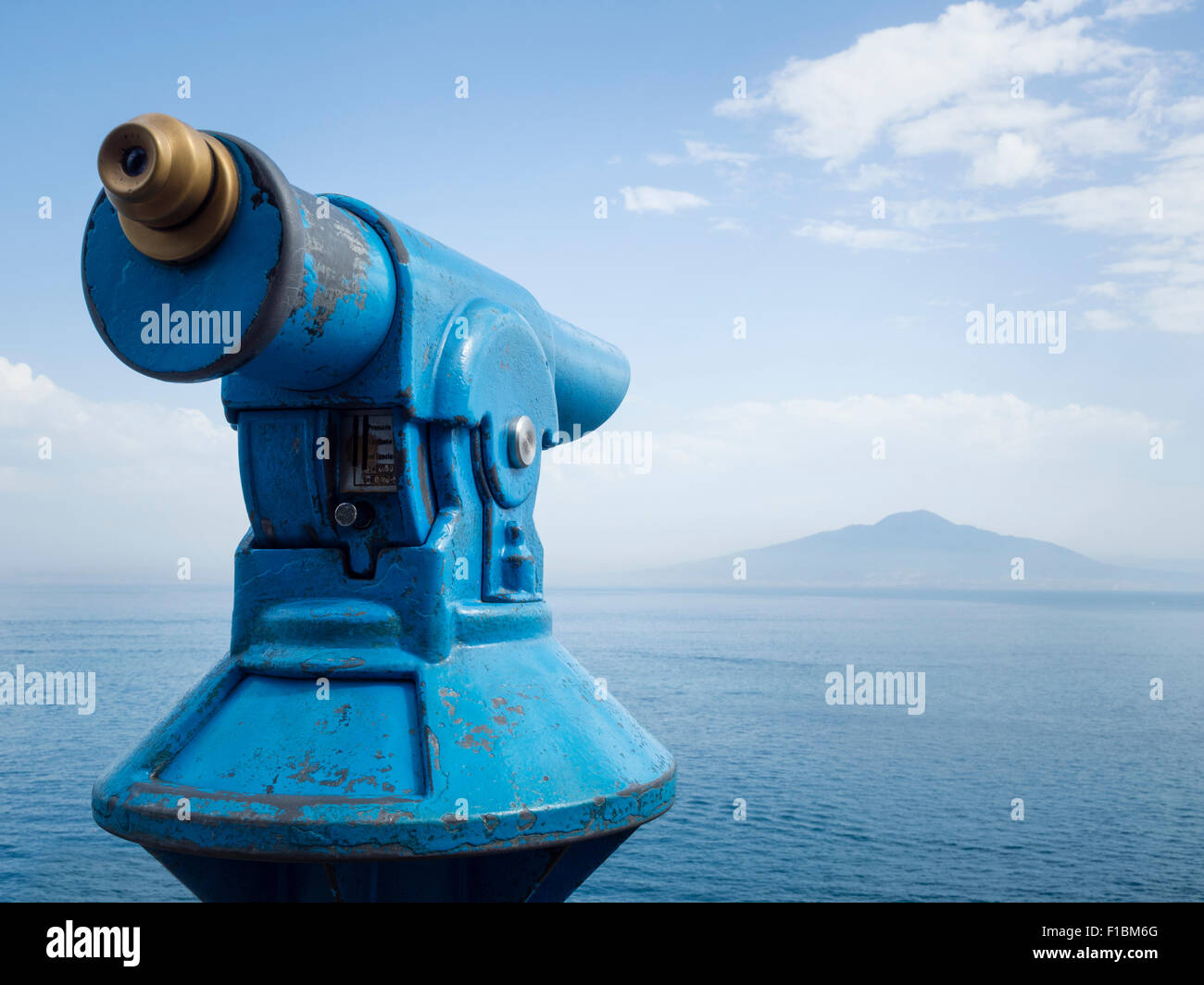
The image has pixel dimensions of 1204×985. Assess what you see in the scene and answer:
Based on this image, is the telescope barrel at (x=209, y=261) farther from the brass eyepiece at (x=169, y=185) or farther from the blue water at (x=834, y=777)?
the blue water at (x=834, y=777)

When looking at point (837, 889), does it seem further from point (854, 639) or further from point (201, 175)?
point (854, 639)

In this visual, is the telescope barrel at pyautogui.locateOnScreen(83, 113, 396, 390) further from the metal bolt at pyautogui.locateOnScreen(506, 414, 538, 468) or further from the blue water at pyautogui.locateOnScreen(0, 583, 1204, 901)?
the blue water at pyautogui.locateOnScreen(0, 583, 1204, 901)

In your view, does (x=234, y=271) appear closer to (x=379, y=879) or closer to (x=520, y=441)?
(x=520, y=441)

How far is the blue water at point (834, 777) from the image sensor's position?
22.5m

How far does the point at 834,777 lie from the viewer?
1242 inches

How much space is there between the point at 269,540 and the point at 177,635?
72686mm

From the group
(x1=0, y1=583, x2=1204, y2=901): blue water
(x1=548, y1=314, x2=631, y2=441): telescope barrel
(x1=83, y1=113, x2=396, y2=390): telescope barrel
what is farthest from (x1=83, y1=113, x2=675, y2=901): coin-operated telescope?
(x1=0, y1=583, x2=1204, y2=901): blue water

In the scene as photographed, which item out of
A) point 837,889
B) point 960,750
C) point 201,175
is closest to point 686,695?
point 960,750

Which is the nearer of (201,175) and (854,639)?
(201,175)

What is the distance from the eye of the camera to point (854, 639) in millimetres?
84125

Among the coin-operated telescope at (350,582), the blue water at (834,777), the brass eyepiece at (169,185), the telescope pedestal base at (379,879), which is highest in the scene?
the brass eyepiece at (169,185)

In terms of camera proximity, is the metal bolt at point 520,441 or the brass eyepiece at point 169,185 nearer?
the brass eyepiece at point 169,185

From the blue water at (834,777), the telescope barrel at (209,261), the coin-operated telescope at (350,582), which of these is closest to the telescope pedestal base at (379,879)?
the coin-operated telescope at (350,582)

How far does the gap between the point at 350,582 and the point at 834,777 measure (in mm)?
30457
